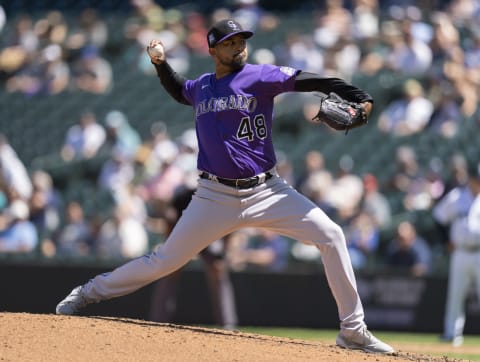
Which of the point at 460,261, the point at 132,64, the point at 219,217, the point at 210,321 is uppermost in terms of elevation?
the point at 132,64

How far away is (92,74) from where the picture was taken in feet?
55.9

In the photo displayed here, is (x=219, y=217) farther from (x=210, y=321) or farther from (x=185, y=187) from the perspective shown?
(x=210, y=321)

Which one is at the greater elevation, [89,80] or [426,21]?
[426,21]

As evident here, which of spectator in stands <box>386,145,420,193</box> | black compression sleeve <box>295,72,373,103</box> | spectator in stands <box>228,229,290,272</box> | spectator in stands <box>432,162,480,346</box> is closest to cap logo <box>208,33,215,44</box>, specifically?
black compression sleeve <box>295,72,373,103</box>

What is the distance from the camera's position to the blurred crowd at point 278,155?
492 inches

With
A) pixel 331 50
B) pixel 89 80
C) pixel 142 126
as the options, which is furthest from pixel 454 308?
pixel 89 80

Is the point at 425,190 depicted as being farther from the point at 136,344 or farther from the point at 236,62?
the point at 136,344

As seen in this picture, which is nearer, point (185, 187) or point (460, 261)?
point (185, 187)

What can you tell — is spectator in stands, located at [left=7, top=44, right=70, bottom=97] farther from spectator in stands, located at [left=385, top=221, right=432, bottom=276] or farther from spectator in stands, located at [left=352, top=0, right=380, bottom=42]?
spectator in stands, located at [left=385, top=221, right=432, bottom=276]

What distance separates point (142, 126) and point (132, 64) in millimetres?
1920

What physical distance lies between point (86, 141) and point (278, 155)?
3069 millimetres

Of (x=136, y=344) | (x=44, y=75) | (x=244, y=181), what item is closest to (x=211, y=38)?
(x=244, y=181)

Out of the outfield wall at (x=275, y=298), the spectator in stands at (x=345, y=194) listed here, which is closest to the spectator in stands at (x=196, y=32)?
the spectator in stands at (x=345, y=194)

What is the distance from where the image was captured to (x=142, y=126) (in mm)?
15820
